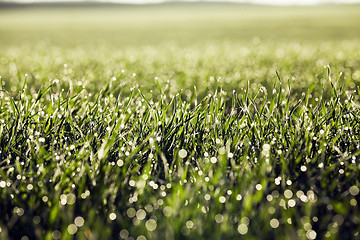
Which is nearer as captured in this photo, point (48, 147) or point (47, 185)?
point (47, 185)

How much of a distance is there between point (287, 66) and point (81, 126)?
149 inches

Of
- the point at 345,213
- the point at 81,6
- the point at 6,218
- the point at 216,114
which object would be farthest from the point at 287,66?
the point at 81,6

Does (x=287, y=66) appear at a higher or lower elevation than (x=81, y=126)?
lower

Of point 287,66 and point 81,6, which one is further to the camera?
point 81,6

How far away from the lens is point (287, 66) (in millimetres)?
5020

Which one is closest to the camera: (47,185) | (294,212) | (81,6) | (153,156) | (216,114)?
(294,212)

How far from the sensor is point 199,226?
1225 millimetres

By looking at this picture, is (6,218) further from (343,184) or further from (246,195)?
(343,184)

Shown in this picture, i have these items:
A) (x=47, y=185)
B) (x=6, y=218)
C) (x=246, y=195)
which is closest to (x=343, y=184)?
(x=246, y=195)

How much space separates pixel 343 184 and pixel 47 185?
1317 mm

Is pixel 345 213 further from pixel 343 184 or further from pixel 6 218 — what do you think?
pixel 6 218

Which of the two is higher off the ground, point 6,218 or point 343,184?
point 6,218

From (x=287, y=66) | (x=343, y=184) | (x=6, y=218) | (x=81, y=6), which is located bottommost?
(x=81, y=6)

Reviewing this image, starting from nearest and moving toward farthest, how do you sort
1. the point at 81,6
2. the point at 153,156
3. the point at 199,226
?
the point at 199,226 < the point at 153,156 < the point at 81,6
